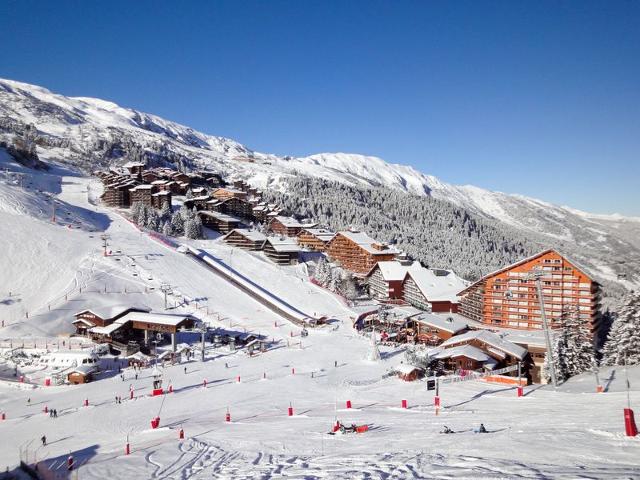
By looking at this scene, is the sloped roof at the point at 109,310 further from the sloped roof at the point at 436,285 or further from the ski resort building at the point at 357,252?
Answer: the ski resort building at the point at 357,252

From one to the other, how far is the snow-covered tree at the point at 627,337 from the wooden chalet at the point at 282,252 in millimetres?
51361

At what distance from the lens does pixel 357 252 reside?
290ft

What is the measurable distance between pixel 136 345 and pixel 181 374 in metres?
8.55

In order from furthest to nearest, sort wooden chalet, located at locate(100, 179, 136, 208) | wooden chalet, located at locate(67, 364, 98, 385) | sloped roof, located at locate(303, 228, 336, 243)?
sloped roof, located at locate(303, 228, 336, 243)
wooden chalet, located at locate(100, 179, 136, 208)
wooden chalet, located at locate(67, 364, 98, 385)

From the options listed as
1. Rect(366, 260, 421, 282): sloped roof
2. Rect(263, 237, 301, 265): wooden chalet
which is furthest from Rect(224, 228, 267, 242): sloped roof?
Rect(366, 260, 421, 282): sloped roof

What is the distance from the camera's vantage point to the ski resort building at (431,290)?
214 ft

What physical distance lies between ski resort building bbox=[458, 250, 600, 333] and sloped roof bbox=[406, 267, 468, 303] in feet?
18.4

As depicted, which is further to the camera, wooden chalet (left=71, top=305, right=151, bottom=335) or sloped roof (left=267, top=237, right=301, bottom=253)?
sloped roof (left=267, top=237, right=301, bottom=253)

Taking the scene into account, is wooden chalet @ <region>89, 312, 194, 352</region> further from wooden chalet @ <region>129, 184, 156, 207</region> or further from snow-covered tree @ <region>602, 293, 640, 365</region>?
wooden chalet @ <region>129, 184, 156, 207</region>

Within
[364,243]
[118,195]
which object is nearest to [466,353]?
[364,243]

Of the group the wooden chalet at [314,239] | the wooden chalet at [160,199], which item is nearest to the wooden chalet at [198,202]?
the wooden chalet at [160,199]

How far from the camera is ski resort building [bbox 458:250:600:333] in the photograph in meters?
54.0

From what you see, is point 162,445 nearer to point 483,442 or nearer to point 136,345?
point 483,442

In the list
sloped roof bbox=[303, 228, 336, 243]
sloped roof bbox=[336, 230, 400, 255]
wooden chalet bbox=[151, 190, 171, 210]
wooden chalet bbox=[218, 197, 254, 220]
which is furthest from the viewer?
wooden chalet bbox=[218, 197, 254, 220]
